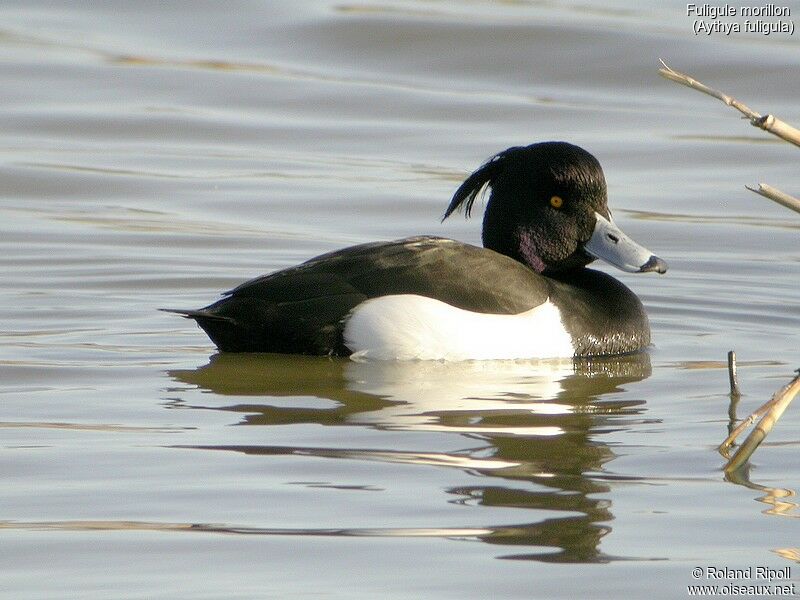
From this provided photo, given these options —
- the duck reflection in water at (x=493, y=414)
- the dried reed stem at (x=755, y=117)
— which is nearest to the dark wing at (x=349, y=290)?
the duck reflection in water at (x=493, y=414)

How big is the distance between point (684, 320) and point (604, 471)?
3158 millimetres

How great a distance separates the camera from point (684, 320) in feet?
27.1

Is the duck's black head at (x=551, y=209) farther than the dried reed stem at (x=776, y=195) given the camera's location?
Yes

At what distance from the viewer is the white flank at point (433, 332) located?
22.6ft

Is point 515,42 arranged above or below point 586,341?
above

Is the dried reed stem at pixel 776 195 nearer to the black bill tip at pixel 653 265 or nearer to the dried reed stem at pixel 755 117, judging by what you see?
the dried reed stem at pixel 755 117

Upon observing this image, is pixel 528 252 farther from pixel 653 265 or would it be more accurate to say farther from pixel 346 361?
pixel 346 361

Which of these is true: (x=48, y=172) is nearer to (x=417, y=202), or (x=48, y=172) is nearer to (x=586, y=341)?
(x=417, y=202)

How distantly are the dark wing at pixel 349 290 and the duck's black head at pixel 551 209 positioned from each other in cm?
50

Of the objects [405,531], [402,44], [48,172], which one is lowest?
[405,531]

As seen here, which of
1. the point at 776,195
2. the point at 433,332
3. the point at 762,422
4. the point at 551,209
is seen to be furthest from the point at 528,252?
the point at 776,195

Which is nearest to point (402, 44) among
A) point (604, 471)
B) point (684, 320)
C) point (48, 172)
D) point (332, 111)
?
point (332, 111)

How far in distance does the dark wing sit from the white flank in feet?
0.13

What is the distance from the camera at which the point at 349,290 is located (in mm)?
6918
